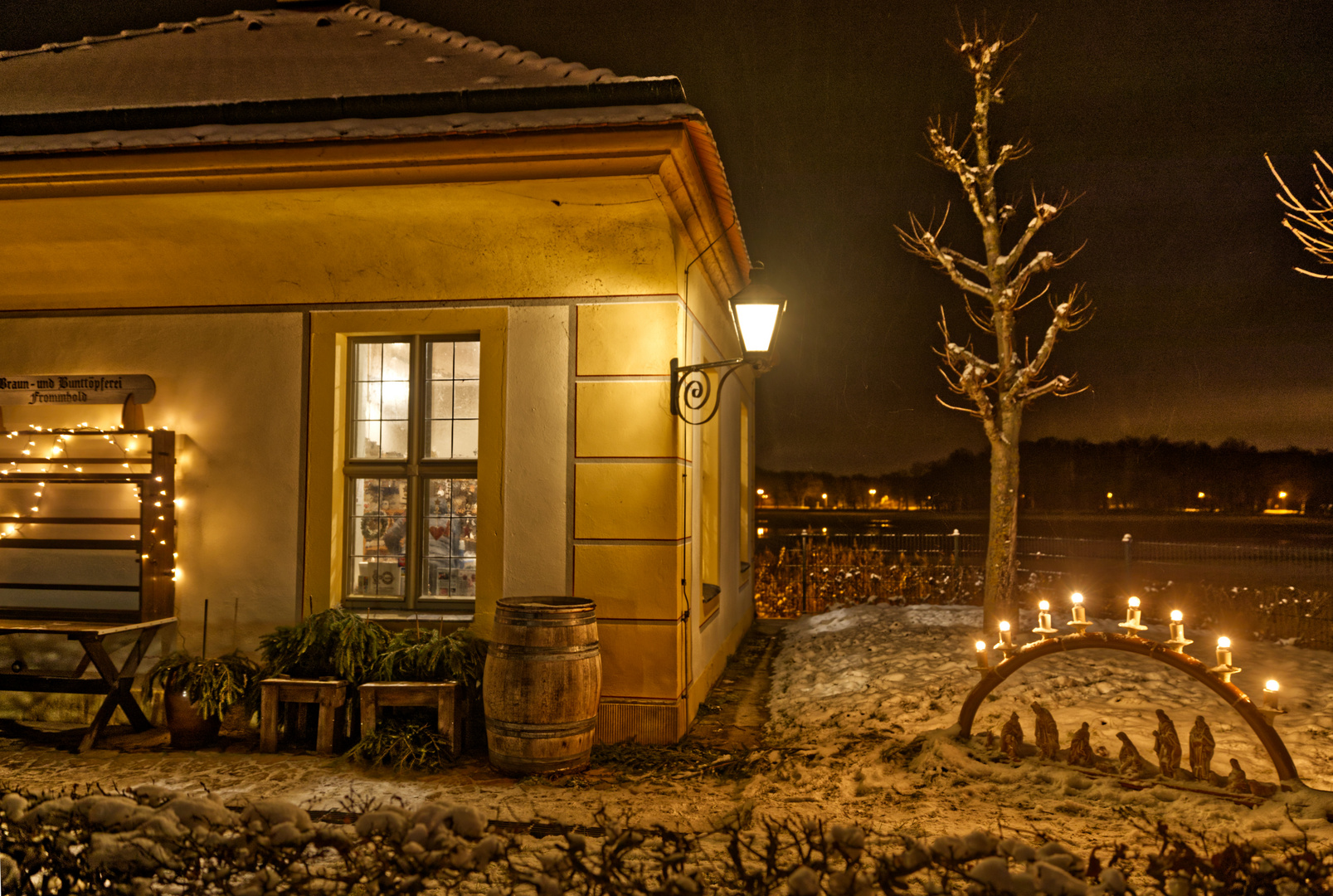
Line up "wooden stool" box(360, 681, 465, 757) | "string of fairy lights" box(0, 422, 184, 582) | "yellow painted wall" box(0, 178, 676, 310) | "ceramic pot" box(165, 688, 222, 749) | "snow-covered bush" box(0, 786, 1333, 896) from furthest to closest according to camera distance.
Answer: "string of fairy lights" box(0, 422, 184, 582) → "yellow painted wall" box(0, 178, 676, 310) → "ceramic pot" box(165, 688, 222, 749) → "wooden stool" box(360, 681, 465, 757) → "snow-covered bush" box(0, 786, 1333, 896)

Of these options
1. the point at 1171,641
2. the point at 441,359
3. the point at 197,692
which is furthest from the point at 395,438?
the point at 1171,641

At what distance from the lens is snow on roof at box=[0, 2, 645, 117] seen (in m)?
5.87

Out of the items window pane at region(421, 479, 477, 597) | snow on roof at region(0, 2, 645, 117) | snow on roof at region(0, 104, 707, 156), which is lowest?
window pane at region(421, 479, 477, 597)

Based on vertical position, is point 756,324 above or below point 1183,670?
above

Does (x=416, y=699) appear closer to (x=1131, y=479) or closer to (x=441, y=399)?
(x=441, y=399)

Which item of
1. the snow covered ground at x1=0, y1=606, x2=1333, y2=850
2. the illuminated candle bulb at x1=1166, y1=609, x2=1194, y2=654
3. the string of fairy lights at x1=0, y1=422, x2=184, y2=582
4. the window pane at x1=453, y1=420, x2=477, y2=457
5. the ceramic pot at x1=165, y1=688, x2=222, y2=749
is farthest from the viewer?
the window pane at x1=453, y1=420, x2=477, y2=457

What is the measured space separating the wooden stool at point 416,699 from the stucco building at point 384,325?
0.73m

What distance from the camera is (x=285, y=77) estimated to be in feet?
20.2

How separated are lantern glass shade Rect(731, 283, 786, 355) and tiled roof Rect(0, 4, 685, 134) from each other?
54.6 inches

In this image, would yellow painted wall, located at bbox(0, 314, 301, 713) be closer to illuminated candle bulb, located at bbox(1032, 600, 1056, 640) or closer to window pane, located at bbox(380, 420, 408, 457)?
window pane, located at bbox(380, 420, 408, 457)

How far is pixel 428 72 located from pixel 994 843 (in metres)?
5.99

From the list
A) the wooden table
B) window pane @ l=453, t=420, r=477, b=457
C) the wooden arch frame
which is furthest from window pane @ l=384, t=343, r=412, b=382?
the wooden arch frame

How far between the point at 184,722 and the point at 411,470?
2.10 m

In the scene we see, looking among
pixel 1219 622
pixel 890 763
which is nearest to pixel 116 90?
pixel 890 763
